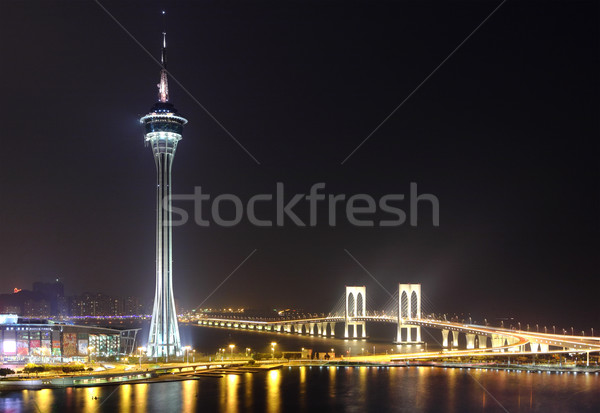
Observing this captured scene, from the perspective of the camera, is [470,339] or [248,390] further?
[470,339]

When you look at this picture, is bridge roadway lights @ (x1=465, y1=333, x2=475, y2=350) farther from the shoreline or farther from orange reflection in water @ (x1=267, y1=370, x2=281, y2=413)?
orange reflection in water @ (x1=267, y1=370, x2=281, y2=413)

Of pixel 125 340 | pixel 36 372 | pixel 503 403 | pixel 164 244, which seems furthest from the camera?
pixel 125 340

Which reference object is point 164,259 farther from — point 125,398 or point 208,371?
point 125,398

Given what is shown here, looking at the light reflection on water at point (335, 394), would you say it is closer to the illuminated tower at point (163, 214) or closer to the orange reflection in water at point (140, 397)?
the orange reflection in water at point (140, 397)

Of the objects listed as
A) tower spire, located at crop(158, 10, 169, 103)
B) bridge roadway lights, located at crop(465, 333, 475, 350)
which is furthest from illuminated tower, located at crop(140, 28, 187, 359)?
bridge roadway lights, located at crop(465, 333, 475, 350)

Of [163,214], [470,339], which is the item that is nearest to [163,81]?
[163,214]

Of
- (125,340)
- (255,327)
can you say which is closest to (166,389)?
(125,340)

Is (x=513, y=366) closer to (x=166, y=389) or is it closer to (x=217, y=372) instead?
(x=217, y=372)
